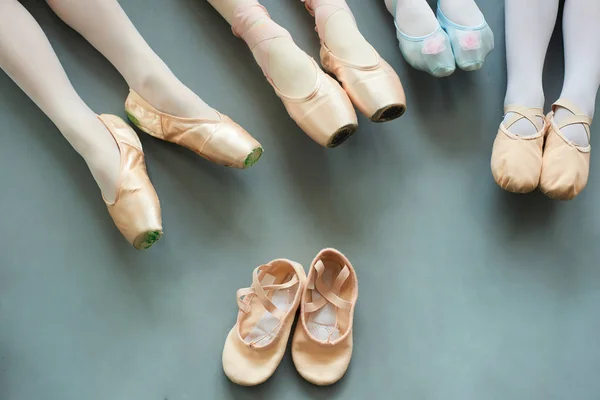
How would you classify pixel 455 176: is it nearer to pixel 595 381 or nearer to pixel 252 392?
pixel 595 381

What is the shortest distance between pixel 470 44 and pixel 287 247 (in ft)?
1.77

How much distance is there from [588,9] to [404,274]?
657 mm

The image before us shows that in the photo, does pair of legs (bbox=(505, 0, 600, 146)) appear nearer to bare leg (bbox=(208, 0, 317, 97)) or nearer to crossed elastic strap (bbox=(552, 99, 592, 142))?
crossed elastic strap (bbox=(552, 99, 592, 142))

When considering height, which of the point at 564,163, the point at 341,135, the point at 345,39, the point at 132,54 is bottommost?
the point at 564,163

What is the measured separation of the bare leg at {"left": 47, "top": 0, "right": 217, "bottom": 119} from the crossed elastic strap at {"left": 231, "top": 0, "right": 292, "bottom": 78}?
15 centimetres

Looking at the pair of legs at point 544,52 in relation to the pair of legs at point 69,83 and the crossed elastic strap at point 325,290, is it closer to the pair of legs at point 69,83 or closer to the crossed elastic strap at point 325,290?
the crossed elastic strap at point 325,290

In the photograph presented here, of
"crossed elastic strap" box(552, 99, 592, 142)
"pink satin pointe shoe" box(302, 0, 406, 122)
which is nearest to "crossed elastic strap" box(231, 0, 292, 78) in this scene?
"pink satin pointe shoe" box(302, 0, 406, 122)

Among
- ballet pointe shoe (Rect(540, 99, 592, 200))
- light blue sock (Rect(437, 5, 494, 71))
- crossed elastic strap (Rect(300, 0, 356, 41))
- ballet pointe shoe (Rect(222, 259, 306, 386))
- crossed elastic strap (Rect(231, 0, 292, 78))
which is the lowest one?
ballet pointe shoe (Rect(540, 99, 592, 200))

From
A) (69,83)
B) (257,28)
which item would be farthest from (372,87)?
(69,83)

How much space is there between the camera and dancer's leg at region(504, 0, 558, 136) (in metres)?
1.14

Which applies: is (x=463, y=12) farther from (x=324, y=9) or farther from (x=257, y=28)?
(x=257, y=28)

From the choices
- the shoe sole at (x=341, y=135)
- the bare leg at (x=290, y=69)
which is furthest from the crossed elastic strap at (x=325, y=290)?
the bare leg at (x=290, y=69)

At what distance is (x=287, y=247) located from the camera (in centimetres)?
112

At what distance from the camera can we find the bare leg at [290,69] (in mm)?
1081
